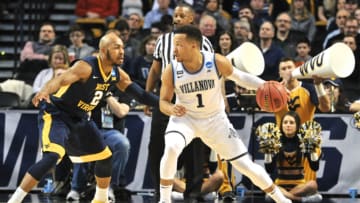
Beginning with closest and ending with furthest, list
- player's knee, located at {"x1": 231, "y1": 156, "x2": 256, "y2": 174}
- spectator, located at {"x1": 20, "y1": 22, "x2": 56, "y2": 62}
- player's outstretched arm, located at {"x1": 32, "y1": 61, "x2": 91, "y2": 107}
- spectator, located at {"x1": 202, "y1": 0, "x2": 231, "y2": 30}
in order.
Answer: player's outstretched arm, located at {"x1": 32, "y1": 61, "x2": 91, "y2": 107} < player's knee, located at {"x1": 231, "y1": 156, "x2": 256, "y2": 174} < spectator, located at {"x1": 20, "y1": 22, "x2": 56, "y2": 62} < spectator, located at {"x1": 202, "y1": 0, "x2": 231, "y2": 30}

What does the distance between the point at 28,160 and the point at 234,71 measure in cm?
415

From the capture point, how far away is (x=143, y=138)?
12.2 meters

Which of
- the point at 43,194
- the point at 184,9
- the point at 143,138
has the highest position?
the point at 184,9

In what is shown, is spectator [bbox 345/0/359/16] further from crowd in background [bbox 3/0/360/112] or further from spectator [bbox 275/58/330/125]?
spectator [bbox 275/58/330/125]

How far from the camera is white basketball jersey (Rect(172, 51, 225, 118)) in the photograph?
9039mm

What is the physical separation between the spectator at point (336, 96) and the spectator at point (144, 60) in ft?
8.07

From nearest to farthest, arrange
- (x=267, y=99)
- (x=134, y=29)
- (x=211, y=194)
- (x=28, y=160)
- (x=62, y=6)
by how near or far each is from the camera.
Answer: (x=267, y=99)
(x=211, y=194)
(x=28, y=160)
(x=134, y=29)
(x=62, y=6)

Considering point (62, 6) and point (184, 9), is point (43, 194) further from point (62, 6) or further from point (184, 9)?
point (62, 6)

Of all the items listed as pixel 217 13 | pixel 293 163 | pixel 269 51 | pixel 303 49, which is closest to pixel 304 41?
pixel 303 49

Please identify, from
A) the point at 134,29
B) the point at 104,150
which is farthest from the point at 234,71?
the point at 134,29

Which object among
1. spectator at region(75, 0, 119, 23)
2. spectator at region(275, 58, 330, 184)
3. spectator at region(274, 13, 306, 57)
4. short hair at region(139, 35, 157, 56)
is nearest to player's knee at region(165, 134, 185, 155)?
spectator at region(275, 58, 330, 184)

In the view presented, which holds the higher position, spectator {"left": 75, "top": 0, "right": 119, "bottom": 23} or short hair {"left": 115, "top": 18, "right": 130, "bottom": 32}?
spectator {"left": 75, "top": 0, "right": 119, "bottom": 23}

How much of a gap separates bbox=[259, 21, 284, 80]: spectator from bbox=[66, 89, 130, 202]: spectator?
2.25 m

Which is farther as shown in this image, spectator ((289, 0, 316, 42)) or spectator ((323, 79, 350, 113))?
spectator ((289, 0, 316, 42))
